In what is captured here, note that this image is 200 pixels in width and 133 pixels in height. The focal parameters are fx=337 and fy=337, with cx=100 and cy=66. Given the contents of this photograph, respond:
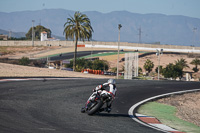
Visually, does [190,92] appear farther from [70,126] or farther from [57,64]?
[57,64]

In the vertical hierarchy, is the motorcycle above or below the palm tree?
below

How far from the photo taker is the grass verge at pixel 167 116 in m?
12.4

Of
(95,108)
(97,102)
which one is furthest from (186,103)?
(95,108)

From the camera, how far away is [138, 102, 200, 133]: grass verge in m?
12.4

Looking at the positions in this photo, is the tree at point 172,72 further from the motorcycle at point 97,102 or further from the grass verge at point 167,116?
the motorcycle at point 97,102

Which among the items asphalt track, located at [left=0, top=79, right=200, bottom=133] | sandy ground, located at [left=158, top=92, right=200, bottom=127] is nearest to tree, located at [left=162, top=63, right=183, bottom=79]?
sandy ground, located at [left=158, top=92, right=200, bottom=127]

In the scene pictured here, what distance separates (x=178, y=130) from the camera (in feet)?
38.0

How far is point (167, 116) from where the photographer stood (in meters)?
15.2

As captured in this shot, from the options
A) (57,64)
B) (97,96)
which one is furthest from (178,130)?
(57,64)

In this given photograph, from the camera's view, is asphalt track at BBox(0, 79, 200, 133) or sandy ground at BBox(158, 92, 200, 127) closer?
asphalt track at BBox(0, 79, 200, 133)

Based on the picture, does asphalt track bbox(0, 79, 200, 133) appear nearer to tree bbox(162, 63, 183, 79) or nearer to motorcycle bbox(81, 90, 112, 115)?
motorcycle bbox(81, 90, 112, 115)

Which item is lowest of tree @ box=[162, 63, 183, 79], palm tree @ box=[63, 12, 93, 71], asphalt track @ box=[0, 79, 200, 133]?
asphalt track @ box=[0, 79, 200, 133]

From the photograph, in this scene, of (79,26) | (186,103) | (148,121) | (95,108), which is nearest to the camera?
(95,108)

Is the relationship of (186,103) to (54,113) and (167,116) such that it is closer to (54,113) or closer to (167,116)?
(167,116)
